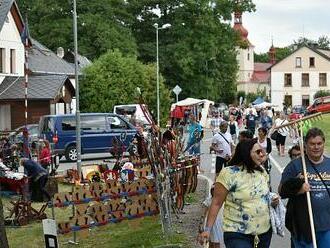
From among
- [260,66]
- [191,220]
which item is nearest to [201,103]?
[191,220]

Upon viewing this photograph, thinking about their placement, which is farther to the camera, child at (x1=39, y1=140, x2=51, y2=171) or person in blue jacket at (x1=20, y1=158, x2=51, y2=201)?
child at (x1=39, y1=140, x2=51, y2=171)

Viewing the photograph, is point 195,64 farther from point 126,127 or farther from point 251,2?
point 126,127

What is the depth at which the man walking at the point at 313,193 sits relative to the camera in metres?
6.34

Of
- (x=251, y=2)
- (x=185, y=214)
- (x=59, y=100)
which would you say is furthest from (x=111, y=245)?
(x=251, y=2)

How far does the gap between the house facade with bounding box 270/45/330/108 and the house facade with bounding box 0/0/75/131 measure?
66.7 meters

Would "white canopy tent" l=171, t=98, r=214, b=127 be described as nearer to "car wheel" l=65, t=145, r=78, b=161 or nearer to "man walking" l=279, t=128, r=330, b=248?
"car wheel" l=65, t=145, r=78, b=161

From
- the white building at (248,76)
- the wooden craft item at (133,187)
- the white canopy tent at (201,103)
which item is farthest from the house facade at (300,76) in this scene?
the wooden craft item at (133,187)

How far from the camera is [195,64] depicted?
60875 mm

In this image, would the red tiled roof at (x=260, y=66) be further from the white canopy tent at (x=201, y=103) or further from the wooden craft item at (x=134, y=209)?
the wooden craft item at (x=134, y=209)

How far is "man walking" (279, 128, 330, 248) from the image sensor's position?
634cm

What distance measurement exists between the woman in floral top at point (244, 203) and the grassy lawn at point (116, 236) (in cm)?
369

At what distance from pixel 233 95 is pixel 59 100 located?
57.1 metres

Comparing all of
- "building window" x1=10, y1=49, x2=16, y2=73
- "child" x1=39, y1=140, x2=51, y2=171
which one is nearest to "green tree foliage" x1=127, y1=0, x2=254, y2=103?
"building window" x1=10, y1=49, x2=16, y2=73

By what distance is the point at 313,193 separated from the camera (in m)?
6.37
